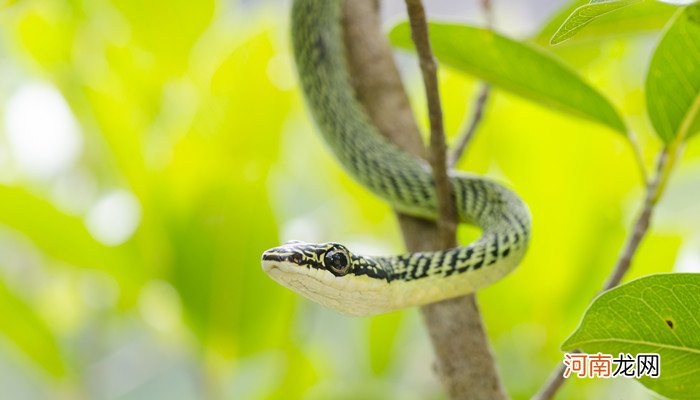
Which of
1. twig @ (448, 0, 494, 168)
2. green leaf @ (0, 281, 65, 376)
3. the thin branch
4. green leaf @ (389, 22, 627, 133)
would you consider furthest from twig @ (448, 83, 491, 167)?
green leaf @ (0, 281, 65, 376)


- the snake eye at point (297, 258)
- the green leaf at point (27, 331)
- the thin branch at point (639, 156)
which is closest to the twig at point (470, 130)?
the thin branch at point (639, 156)

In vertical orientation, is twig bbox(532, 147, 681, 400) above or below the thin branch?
below

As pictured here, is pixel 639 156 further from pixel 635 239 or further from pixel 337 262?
pixel 337 262

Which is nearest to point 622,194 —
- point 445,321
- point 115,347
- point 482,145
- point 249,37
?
point 482,145

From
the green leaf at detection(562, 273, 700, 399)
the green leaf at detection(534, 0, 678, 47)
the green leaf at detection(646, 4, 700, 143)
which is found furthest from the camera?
the green leaf at detection(534, 0, 678, 47)

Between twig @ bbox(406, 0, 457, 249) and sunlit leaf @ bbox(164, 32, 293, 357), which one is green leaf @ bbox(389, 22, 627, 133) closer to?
twig @ bbox(406, 0, 457, 249)

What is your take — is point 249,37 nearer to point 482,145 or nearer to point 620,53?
point 482,145
